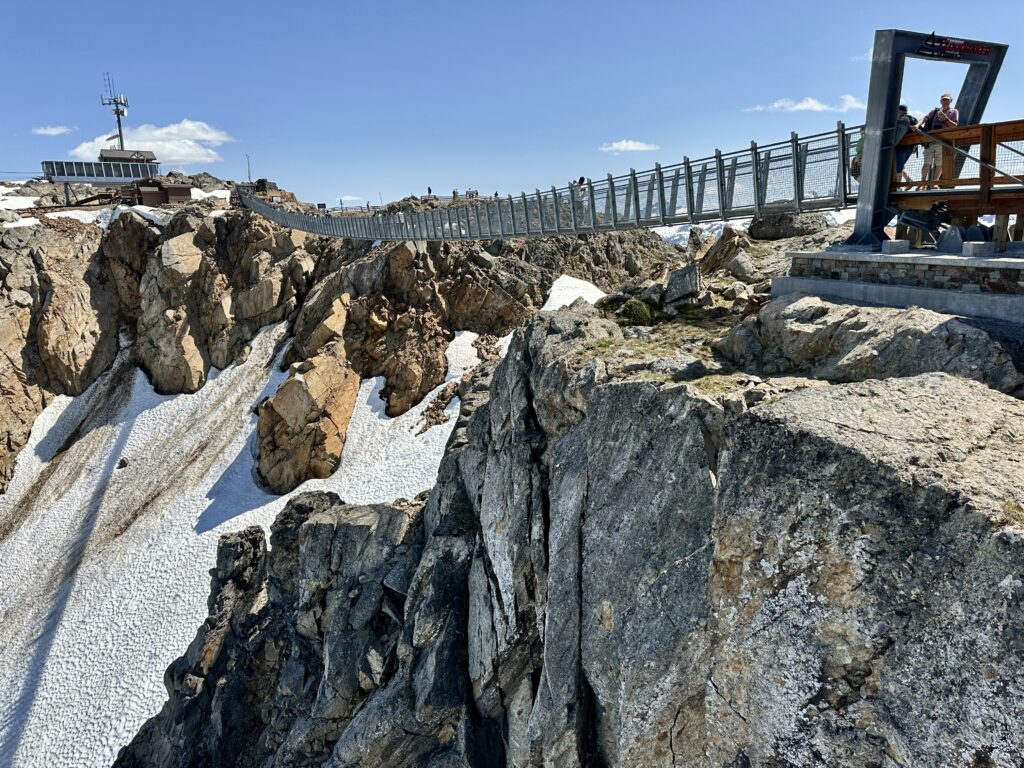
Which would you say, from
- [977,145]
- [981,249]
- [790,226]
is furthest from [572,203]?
[981,249]

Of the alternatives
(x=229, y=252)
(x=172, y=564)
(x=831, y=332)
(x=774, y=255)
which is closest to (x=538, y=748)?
(x=831, y=332)

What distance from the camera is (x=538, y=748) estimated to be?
7.84 metres

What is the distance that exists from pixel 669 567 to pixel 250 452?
26377mm

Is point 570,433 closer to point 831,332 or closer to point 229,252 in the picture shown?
point 831,332

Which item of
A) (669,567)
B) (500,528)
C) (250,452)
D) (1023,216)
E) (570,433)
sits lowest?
(250,452)

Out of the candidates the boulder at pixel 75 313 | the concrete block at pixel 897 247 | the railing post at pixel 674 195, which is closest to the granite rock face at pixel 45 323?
the boulder at pixel 75 313

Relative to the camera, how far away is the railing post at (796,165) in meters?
11.9

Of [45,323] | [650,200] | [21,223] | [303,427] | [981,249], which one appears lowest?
[303,427]

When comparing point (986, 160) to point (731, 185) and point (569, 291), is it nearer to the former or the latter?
point (731, 185)

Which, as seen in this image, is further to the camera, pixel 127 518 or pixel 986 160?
pixel 127 518

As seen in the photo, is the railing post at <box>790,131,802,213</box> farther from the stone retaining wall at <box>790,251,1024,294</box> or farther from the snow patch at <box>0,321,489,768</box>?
the snow patch at <box>0,321,489,768</box>

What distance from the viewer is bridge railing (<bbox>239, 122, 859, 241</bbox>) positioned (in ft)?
38.2

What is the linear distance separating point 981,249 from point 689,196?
303 inches

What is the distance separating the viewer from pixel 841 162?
442 inches
